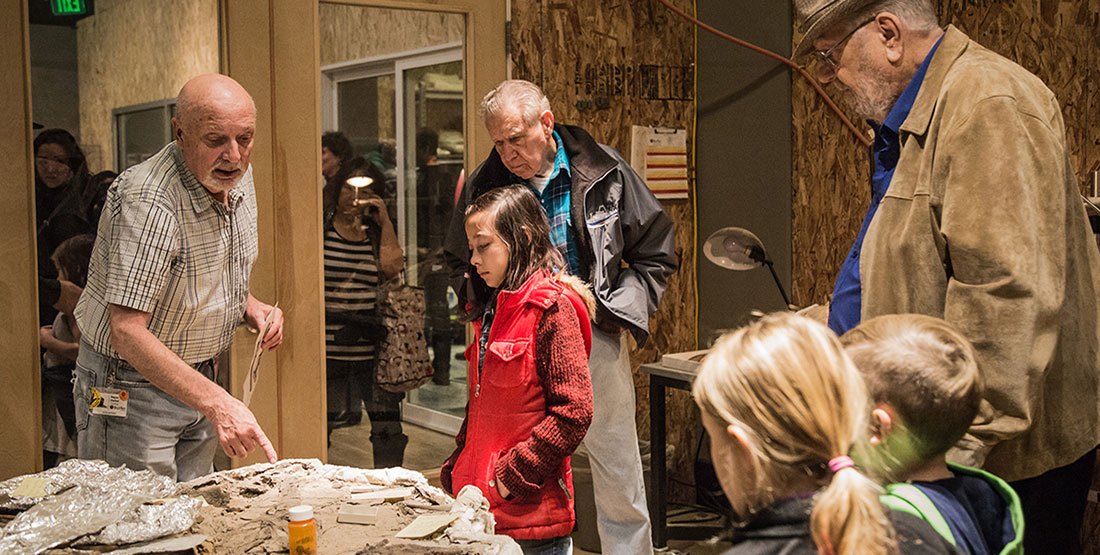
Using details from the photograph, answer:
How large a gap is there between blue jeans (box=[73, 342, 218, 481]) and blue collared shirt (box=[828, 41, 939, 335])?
71.7 inches

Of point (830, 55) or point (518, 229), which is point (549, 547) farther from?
point (830, 55)

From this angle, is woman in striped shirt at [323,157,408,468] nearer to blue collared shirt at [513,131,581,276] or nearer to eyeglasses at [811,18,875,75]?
blue collared shirt at [513,131,581,276]

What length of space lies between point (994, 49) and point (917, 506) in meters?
3.10

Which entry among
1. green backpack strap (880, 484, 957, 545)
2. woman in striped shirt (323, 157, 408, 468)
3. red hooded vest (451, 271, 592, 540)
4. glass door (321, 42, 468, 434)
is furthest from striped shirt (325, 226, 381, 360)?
green backpack strap (880, 484, 957, 545)

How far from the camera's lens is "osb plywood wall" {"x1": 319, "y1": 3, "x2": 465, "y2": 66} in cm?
402

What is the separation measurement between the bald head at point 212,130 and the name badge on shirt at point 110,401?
633mm

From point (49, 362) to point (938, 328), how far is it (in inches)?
125

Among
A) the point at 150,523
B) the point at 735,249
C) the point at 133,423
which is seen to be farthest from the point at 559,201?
the point at 150,523

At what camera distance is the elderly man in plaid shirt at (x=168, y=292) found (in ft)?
8.54

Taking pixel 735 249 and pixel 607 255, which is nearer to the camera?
pixel 607 255

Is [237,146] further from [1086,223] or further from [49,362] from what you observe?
[1086,223]

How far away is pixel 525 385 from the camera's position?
8.60ft

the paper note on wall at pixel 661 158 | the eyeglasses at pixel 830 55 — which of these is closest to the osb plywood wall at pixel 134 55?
the paper note on wall at pixel 661 158

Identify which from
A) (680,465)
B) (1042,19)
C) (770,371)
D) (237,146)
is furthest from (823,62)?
(680,465)
